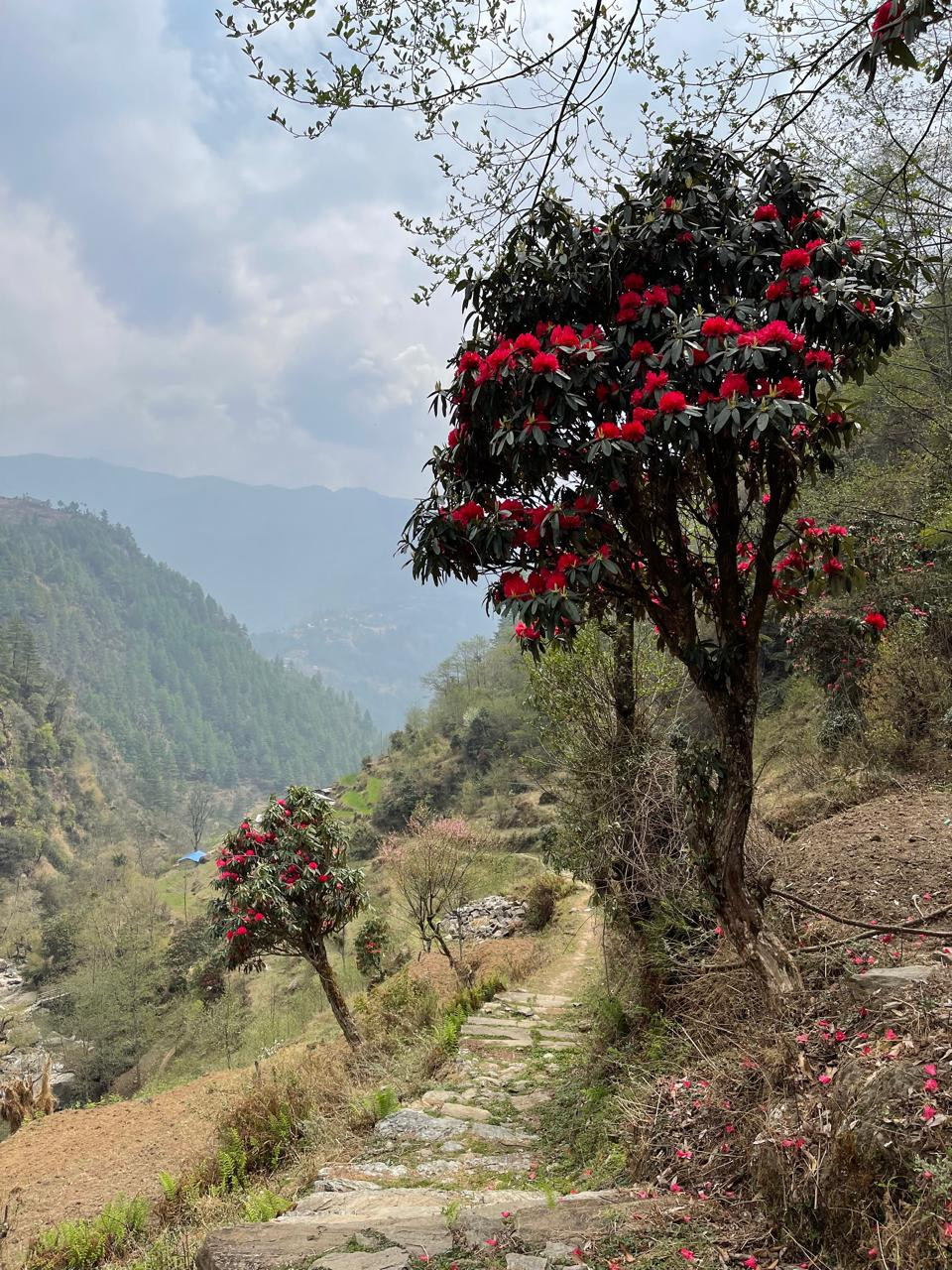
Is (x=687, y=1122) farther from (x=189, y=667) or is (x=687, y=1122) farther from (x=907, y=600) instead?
(x=189, y=667)

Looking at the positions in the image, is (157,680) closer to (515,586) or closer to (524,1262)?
(515,586)

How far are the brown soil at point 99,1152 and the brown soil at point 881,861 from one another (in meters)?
6.52

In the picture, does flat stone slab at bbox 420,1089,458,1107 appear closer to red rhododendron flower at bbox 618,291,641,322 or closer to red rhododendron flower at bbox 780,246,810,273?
red rhododendron flower at bbox 618,291,641,322

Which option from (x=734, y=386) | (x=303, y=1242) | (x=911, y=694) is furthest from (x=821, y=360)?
(x=911, y=694)

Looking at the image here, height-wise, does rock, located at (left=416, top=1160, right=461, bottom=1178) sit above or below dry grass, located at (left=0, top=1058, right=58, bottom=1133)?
above

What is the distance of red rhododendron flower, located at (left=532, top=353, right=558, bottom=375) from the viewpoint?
106 inches

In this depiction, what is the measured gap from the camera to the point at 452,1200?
3402 millimetres

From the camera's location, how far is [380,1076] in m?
6.85

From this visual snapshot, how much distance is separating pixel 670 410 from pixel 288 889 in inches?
335

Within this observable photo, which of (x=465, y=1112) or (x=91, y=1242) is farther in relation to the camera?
(x=91, y=1242)

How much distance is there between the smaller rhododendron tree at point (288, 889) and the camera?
9.30 m

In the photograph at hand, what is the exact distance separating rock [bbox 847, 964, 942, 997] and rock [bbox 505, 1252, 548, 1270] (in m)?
1.81

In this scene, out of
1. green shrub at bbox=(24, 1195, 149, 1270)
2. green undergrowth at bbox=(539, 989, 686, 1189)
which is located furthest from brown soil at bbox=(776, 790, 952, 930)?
green shrub at bbox=(24, 1195, 149, 1270)

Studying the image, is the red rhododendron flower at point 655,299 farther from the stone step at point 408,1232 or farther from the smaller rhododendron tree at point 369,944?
the smaller rhododendron tree at point 369,944
